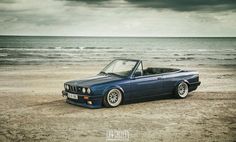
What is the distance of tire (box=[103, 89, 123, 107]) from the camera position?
9367 millimetres

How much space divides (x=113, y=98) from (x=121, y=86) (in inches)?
15.4

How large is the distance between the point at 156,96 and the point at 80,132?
3890 mm

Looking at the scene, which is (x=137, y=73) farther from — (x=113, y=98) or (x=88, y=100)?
(x=88, y=100)

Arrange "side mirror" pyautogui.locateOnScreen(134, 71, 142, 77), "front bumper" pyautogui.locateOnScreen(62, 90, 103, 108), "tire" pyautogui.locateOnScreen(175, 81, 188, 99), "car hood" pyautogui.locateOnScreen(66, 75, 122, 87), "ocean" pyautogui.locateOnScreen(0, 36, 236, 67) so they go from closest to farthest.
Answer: "front bumper" pyautogui.locateOnScreen(62, 90, 103, 108) < "car hood" pyautogui.locateOnScreen(66, 75, 122, 87) < "side mirror" pyautogui.locateOnScreen(134, 71, 142, 77) < "tire" pyautogui.locateOnScreen(175, 81, 188, 99) < "ocean" pyautogui.locateOnScreen(0, 36, 236, 67)

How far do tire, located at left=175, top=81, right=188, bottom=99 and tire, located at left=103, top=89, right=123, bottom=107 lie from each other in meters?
2.18

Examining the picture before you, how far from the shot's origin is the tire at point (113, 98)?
937cm

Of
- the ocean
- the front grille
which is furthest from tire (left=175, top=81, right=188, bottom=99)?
the ocean

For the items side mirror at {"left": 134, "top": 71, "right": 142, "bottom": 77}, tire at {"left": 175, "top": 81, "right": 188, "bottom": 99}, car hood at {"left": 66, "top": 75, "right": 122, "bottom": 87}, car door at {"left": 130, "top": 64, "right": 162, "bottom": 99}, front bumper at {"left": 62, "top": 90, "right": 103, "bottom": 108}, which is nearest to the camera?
front bumper at {"left": 62, "top": 90, "right": 103, "bottom": 108}

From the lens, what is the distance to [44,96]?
38.6ft

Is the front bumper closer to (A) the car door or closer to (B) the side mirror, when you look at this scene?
(A) the car door

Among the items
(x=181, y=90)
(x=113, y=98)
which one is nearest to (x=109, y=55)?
(x=181, y=90)

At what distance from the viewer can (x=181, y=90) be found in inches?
441

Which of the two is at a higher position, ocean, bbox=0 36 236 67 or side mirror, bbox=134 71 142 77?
side mirror, bbox=134 71 142 77

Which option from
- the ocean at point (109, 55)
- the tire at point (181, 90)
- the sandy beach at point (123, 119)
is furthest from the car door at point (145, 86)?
the ocean at point (109, 55)
